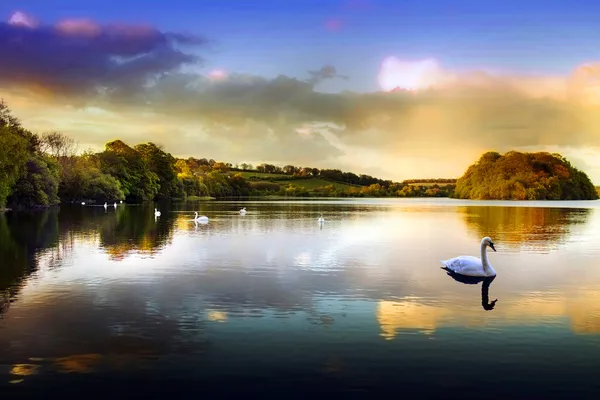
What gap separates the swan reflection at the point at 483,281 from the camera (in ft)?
54.4

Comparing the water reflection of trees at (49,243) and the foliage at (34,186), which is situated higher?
the foliage at (34,186)

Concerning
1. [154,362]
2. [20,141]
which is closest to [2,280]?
[154,362]

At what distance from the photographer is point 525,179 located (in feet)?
575

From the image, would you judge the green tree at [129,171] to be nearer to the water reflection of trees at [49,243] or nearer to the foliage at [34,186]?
the foliage at [34,186]

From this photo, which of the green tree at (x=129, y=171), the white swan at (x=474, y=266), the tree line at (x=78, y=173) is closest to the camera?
the white swan at (x=474, y=266)

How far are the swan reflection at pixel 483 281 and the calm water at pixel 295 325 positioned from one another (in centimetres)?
14

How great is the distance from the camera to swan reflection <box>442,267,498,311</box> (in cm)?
1659

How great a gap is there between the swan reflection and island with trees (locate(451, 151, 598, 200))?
523ft

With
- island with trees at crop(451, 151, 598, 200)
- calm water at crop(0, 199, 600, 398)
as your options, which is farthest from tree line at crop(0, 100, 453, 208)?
island with trees at crop(451, 151, 598, 200)

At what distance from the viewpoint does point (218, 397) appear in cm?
941

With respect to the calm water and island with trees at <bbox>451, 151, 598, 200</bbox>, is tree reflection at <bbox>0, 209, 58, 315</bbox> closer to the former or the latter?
the calm water

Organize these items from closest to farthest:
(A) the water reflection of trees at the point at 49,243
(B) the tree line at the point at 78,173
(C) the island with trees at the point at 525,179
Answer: (A) the water reflection of trees at the point at 49,243 → (B) the tree line at the point at 78,173 → (C) the island with trees at the point at 525,179

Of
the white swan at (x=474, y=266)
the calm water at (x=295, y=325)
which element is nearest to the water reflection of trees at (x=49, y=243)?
the calm water at (x=295, y=325)

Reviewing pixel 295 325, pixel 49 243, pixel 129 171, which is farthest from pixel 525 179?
pixel 295 325
